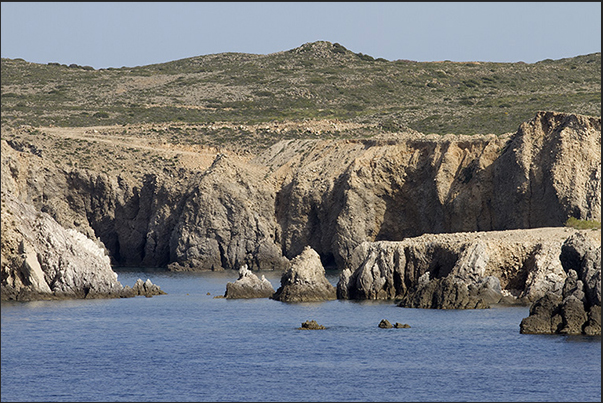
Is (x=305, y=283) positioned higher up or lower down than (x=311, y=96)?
lower down

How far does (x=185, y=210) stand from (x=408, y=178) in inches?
925

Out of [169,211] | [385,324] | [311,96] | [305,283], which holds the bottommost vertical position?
[385,324]

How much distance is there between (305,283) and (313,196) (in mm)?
42958

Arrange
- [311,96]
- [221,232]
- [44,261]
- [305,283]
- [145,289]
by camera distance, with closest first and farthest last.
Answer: [44,261]
[305,283]
[145,289]
[221,232]
[311,96]

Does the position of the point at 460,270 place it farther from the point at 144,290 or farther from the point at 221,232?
the point at 221,232

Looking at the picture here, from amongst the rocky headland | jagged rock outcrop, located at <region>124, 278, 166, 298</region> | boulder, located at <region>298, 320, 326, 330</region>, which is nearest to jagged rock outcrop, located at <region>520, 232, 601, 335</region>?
boulder, located at <region>298, 320, 326, 330</region>

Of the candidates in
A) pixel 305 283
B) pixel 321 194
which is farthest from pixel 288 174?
pixel 305 283

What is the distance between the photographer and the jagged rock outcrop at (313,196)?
104 metres

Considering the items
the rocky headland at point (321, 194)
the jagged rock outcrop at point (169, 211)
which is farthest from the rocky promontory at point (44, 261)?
the jagged rock outcrop at point (169, 211)

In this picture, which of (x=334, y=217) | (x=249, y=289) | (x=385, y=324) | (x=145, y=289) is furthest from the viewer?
(x=334, y=217)

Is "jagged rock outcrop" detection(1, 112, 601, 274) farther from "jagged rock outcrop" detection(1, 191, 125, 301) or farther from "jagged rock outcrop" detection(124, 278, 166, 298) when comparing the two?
"jagged rock outcrop" detection(1, 191, 125, 301)

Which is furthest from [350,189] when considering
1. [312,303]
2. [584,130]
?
[312,303]

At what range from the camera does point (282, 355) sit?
5519cm

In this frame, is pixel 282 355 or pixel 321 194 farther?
pixel 321 194
